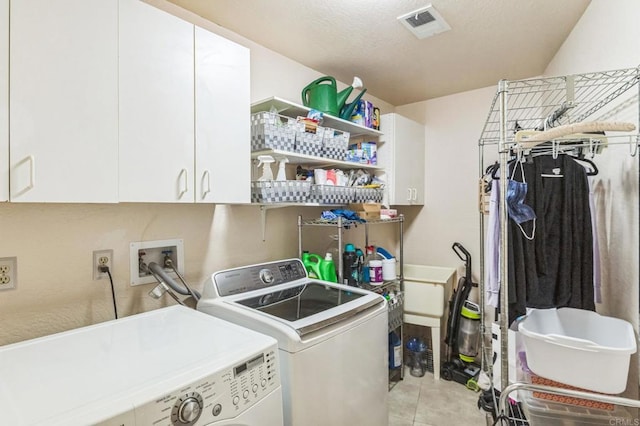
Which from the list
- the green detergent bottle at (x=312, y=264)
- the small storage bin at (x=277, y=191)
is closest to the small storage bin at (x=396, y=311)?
the green detergent bottle at (x=312, y=264)

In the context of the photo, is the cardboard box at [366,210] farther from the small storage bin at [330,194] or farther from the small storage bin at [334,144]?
the small storage bin at [334,144]

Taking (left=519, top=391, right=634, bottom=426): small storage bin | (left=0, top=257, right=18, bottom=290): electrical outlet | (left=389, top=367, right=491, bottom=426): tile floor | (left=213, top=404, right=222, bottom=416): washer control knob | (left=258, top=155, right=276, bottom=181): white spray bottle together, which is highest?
(left=258, top=155, right=276, bottom=181): white spray bottle

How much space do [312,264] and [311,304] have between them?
629 millimetres

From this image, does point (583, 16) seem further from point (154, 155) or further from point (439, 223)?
point (154, 155)

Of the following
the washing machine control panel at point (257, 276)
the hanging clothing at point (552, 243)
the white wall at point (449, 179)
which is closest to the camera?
the hanging clothing at point (552, 243)

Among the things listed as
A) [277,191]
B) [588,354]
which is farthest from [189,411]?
[588,354]

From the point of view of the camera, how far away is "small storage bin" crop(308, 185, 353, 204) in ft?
6.59

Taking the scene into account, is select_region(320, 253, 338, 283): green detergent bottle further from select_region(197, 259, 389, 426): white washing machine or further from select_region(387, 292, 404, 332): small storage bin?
select_region(387, 292, 404, 332): small storage bin

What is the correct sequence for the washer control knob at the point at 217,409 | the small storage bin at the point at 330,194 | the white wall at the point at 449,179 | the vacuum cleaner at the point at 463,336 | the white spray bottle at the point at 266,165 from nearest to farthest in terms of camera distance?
the washer control knob at the point at 217,409 → the white spray bottle at the point at 266,165 → the small storage bin at the point at 330,194 → the vacuum cleaner at the point at 463,336 → the white wall at the point at 449,179

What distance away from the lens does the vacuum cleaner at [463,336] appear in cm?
Result: 268

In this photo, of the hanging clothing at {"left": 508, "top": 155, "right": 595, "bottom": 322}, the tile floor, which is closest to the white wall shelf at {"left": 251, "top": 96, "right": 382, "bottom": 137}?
the hanging clothing at {"left": 508, "top": 155, "right": 595, "bottom": 322}

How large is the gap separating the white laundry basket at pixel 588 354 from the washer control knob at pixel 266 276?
1231 mm

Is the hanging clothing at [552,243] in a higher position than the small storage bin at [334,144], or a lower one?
lower

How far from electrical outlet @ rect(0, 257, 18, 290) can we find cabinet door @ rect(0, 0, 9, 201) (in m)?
0.42
